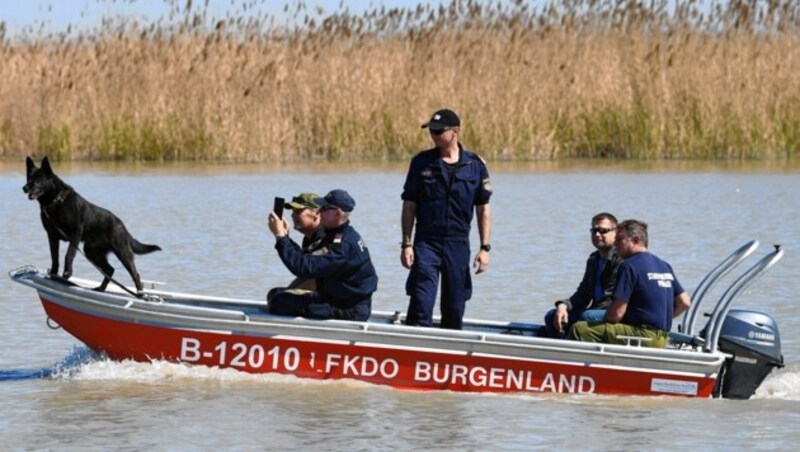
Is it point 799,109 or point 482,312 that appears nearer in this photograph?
point 482,312

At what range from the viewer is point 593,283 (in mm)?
10688

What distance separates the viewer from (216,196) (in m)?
22.4

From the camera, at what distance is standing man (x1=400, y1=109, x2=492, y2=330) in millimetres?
10516

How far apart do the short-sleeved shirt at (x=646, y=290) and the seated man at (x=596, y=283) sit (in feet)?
1.12

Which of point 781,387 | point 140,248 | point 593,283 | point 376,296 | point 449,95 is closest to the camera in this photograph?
point 593,283

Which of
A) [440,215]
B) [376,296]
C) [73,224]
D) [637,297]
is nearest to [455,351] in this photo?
[440,215]

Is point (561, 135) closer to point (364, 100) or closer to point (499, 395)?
point (364, 100)

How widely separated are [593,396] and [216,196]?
1248cm

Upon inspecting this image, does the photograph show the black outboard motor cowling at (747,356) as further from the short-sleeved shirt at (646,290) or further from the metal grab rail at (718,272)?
the short-sleeved shirt at (646,290)

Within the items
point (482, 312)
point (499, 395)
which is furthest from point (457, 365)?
point (482, 312)

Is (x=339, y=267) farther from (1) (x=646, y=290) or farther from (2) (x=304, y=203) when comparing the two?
(1) (x=646, y=290)

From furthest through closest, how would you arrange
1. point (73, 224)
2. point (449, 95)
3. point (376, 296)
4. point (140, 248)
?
point (449, 95)
point (376, 296)
point (140, 248)
point (73, 224)

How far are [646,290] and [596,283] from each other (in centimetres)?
64

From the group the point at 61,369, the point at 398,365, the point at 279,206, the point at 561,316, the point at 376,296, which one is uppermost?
the point at 279,206
